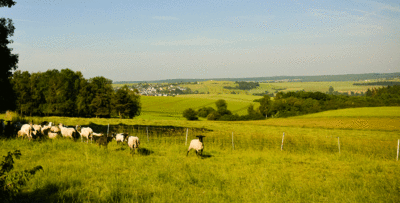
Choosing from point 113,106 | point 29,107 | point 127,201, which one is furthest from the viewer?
point 113,106

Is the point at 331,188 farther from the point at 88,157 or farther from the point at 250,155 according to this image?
the point at 88,157

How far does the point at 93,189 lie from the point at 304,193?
7.31 m

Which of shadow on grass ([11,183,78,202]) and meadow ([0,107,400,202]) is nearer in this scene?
shadow on grass ([11,183,78,202])

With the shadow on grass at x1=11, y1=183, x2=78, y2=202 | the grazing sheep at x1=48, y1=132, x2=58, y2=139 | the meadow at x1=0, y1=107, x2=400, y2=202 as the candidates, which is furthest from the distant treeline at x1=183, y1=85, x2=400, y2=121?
the shadow on grass at x1=11, y1=183, x2=78, y2=202

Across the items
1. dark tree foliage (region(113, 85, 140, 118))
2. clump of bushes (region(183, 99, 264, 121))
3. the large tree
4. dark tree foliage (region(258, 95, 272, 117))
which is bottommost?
clump of bushes (region(183, 99, 264, 121))

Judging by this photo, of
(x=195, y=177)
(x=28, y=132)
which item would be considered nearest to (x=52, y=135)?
(x=28, y=132)

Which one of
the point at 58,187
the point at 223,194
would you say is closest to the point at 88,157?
the point at 58,187

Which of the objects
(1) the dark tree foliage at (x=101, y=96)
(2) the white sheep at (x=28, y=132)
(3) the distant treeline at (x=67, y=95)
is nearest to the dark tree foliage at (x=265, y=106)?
(3) the distant treeline at (x=67, y=95)

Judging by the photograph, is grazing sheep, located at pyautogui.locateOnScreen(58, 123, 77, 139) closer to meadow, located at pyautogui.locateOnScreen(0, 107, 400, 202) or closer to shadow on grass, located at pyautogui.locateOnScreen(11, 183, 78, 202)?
meadow, located at pyautogui.locateOnScreen(0, 107, 400, 202)

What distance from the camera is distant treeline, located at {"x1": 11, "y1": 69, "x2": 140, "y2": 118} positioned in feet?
202

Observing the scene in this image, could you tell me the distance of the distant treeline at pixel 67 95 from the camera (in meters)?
61.6

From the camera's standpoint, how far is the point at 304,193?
31.2ft

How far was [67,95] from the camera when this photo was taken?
208 ft

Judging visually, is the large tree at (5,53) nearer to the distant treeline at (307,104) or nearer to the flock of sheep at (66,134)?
the flock of sheep at (66,134)
